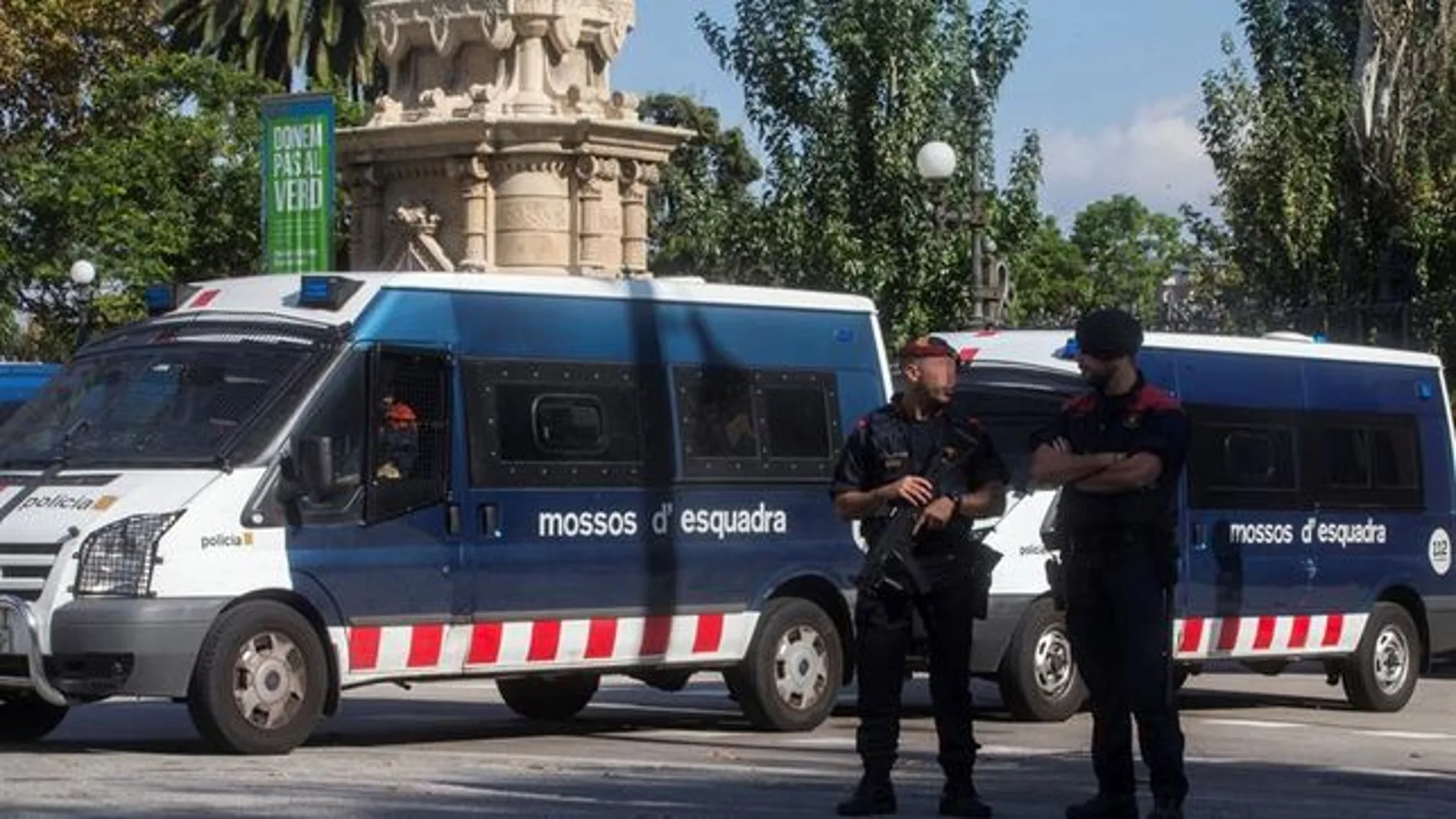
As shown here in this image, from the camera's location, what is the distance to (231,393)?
15.1 metres

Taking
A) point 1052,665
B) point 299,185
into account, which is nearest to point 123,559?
point 1052,665

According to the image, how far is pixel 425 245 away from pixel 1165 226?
101474mm

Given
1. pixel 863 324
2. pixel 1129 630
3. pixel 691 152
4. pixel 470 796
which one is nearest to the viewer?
pixel 1129 630

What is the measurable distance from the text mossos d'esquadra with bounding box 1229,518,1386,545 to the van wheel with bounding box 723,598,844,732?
11.7 feet

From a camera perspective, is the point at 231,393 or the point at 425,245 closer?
the point at 231,393

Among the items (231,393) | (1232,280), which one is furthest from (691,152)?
(231,393)

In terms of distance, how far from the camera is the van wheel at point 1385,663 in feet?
67.8

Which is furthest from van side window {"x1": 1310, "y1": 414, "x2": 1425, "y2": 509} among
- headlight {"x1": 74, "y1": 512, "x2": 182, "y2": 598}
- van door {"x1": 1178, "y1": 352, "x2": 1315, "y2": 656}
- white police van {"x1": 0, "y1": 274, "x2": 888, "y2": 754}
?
headlight {"x1": 74, "y1": 512, "x2": 182, "y2": 598}

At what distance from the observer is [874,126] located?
3597 cm

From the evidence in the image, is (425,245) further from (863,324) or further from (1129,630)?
(1129,630)

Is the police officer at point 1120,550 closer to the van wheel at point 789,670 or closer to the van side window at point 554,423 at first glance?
the van side window at point 554,423

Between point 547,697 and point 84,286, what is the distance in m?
35.8

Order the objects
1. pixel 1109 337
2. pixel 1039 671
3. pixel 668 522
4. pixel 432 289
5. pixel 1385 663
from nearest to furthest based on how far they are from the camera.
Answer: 1. pixel 1109 337
2. pixel 432 289
3. pixel 668 522
4. pixel 1039 671
5. pixel 1385 663

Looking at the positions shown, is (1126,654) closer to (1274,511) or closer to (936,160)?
(1274,511)
